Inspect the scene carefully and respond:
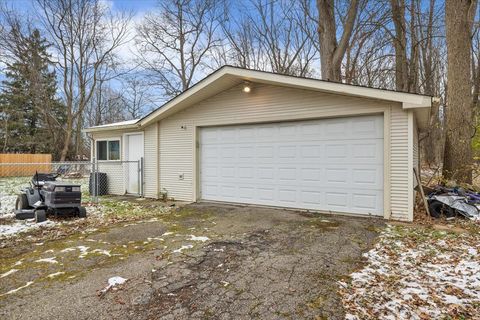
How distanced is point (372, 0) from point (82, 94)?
1892cm

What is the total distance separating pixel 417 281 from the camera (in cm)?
316

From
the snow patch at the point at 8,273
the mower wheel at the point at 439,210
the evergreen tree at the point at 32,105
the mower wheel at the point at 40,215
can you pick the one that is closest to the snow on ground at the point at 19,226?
the mower wheel at the point at 40,215

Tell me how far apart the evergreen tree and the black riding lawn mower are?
55.1 feet

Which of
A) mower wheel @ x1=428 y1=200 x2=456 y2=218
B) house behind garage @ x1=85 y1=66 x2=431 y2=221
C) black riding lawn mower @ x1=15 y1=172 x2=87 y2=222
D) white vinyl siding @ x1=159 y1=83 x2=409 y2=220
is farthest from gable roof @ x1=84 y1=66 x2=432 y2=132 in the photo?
black riding lawn mower @ x1=15 y1=172 x2=87 y2=222

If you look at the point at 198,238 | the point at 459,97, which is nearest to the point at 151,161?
the point at 198,238

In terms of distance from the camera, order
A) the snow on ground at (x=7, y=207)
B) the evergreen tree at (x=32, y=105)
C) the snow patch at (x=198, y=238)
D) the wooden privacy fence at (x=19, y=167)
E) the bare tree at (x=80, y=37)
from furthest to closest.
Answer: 1. the evergreen tree at (x=32, y=105)
2. the bare tree at (x=80, y=37)
3. the wooden privacy fence at (x=19, y=167)
4. the snow on ground at (x=7, y=207)
5. the snow patch at (x=198, y=238)

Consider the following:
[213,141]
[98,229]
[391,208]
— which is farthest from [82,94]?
[391,208]

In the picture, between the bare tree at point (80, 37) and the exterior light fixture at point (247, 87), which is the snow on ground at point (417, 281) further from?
the bare tree at point (80, 37)

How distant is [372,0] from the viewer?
1134 cm

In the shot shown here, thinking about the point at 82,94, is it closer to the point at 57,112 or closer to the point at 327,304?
the point at 57,112

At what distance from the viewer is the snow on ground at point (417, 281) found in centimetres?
258

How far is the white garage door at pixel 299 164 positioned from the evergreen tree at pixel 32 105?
57.5 ft

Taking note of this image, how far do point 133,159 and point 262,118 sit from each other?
519 centimetres

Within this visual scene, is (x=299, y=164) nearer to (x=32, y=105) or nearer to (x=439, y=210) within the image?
(x=439, y=210)
